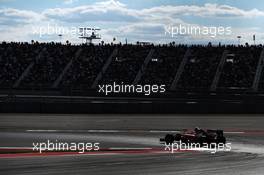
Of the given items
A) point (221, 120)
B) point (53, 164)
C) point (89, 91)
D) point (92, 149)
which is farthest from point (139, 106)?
point (53, 164)

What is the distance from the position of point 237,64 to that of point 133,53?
31.7ft

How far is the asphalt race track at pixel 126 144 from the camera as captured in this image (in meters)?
11.3

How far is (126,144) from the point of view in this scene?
15.9 metres

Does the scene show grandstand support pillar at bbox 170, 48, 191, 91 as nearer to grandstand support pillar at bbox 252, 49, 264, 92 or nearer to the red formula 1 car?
grandstand support pillar at bbox 252, 49, 264, 92

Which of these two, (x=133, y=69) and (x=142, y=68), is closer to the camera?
(x=133, y=69)

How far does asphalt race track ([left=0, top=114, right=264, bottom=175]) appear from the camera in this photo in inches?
444

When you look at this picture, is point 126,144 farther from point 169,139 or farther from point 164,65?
point 164,65

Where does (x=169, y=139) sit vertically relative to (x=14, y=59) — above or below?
below

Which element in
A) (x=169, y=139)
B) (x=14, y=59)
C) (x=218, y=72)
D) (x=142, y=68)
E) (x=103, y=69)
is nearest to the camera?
(x=169, y=139)

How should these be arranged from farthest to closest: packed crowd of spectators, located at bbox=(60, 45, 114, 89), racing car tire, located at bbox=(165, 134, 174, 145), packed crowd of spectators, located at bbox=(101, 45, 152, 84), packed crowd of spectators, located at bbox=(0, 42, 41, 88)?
packed crowd of spectators, located at bbox=(0, 42, 41, 88), packed crowd of spectators, located at bbox=(101, 45, 152, 84), packed crowd of spectators, located at bbox=(60, 45, 114, 89), racing car tire, located at bbox=(165, 134, 174, 145)

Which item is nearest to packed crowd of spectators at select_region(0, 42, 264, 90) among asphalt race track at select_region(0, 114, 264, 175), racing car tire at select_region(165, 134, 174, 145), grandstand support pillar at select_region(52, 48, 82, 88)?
grandstand support pillar at select_region(52, 48, 82, 88)

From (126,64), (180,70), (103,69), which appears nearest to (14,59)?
(103,69)

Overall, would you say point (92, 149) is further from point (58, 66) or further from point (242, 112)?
point (58, 66)

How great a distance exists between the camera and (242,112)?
2956cm
